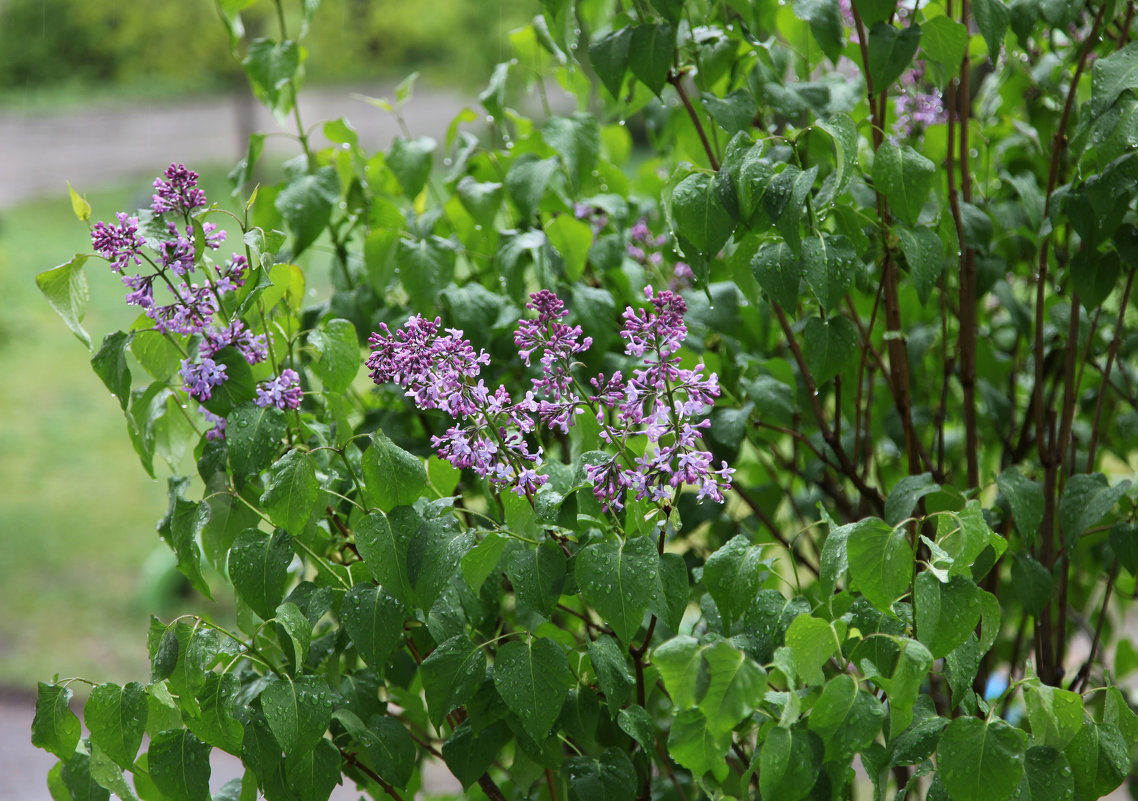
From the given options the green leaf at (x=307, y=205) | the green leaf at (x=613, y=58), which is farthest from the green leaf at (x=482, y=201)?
the green leaf at (x=613, y=58)

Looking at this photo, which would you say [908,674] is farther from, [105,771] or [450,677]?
[105,771]

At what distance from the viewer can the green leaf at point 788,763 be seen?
637mm

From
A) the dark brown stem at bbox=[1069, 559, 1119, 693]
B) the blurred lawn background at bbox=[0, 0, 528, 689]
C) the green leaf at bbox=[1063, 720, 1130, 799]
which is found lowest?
the dark brown stem at bbox=[1069, 559, 1119, 693]

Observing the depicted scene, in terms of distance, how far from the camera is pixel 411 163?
3.92ft

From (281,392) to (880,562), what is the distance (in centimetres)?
47

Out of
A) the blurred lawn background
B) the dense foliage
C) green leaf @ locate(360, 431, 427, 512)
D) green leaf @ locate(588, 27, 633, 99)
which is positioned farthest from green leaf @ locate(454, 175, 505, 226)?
the blurred lawn background

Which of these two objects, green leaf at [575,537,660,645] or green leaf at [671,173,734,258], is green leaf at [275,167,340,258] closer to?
green leaf at [671,173,734,258]

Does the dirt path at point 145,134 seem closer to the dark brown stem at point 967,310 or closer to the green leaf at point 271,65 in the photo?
the green leaf at point 271,65

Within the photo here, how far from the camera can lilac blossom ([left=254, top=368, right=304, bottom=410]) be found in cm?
83

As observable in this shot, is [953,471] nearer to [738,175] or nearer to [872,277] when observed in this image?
[872,277]

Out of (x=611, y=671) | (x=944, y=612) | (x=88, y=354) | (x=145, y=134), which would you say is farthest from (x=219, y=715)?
(x=145, y=134)

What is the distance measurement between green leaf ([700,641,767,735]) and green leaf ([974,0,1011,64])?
600 mm

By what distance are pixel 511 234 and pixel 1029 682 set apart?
695 mm

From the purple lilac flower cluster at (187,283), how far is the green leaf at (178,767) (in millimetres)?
262
